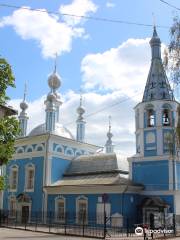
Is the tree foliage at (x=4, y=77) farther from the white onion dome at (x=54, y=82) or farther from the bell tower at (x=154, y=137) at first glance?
the white onion dome at (x=54, y=82)

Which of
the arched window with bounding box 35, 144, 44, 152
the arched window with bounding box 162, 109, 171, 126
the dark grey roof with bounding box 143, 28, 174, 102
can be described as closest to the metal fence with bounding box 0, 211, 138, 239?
the arched window with bounding box 35, 144, 44, 152

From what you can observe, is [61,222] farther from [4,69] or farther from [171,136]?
[4,69]

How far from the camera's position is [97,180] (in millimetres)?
26516

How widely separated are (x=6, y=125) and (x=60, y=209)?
59.3ft

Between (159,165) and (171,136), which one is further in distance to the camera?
(159,165)

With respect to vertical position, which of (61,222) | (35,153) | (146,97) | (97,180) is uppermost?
(146,97)

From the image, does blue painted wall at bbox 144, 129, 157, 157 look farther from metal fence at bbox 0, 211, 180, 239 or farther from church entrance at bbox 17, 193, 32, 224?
church entrance at bbox 17, 193, 32, 224

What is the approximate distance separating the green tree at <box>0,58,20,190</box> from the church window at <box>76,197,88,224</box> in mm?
15702

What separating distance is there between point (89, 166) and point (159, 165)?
6.60 metres

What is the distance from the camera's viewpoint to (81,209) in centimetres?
2653

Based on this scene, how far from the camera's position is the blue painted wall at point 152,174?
79.2ft

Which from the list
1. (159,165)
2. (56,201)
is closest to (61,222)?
(56,201)

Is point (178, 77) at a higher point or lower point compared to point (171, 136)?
higher

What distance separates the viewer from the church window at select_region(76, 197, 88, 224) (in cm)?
2608
